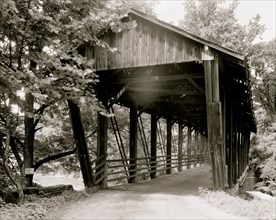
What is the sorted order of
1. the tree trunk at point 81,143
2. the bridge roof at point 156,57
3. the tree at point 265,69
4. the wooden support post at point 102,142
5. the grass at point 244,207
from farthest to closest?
the tree at point 265,69
the wooden support post at point 102,142
the tree trunk at point 81,143
the bridge roof at point 156,57
the grass at point 244,207

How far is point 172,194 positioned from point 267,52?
23804 mm

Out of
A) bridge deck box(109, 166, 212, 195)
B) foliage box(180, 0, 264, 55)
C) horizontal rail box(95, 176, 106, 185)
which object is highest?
foliage box(180, 0, 264, 55)

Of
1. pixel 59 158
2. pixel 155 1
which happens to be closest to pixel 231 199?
pixel 59 158

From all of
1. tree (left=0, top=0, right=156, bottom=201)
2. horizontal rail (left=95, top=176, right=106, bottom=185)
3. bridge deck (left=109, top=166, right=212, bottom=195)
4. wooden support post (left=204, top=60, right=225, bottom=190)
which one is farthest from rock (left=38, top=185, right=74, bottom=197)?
wooden support post (left=204, top=60, right=225, bottom=190)

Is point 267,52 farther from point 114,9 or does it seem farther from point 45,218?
point 45,218

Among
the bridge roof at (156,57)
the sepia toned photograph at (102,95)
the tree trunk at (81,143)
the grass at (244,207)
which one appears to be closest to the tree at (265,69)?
the sepia toned photograph at (102,95)

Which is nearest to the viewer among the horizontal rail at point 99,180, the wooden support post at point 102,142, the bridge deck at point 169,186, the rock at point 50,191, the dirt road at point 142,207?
the dirt road at point 142,207

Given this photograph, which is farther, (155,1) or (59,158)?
(155,1)

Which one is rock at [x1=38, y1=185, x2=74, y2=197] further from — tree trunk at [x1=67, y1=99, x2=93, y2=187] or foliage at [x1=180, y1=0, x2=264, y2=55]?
foliage at [x1=180, y1=0, x2=264, y2=55]

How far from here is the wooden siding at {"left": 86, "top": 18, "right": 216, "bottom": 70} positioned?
34.3 ft

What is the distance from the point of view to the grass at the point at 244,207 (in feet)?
22.1

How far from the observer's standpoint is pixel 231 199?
820 centimetres

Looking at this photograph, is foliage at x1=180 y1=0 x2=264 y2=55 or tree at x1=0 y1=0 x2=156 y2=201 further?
foliage at x1=180 y1=0 x2=264 y2=55

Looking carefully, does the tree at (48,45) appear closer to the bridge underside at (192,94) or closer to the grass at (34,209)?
the grass at (34,209)
